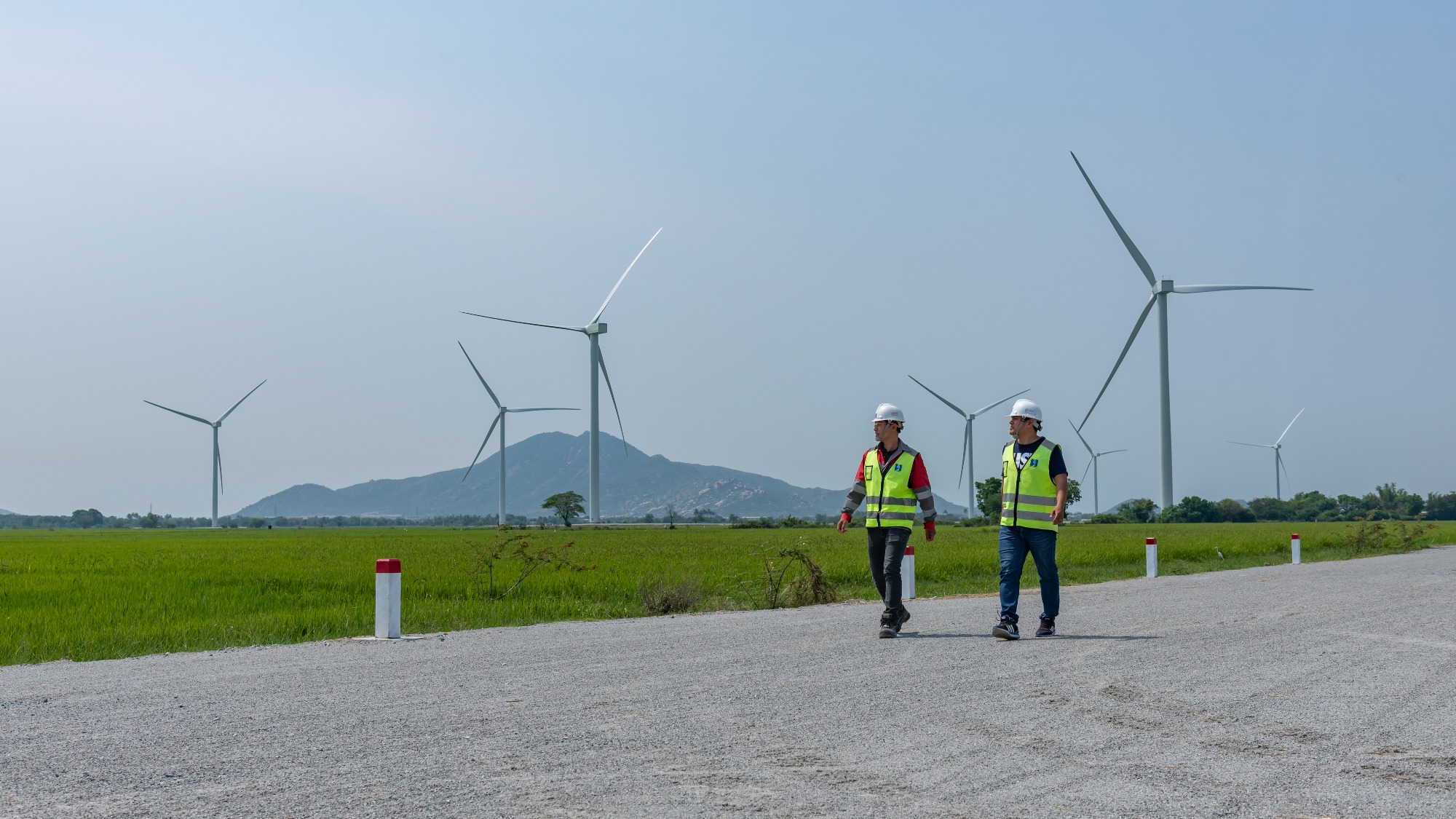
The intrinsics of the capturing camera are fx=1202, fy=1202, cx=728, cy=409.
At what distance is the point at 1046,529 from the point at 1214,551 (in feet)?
88.4

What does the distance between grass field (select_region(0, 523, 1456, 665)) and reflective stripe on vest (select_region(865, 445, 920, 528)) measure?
2.62 meters

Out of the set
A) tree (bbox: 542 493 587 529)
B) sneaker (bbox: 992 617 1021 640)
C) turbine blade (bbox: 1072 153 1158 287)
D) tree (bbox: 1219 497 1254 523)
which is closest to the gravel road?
sneaker (bbox: 992 617 1021 640)

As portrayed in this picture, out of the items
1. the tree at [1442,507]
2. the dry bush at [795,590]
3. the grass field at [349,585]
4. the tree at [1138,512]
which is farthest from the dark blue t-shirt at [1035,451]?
the tree at [1442,507]

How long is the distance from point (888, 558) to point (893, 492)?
63 cm

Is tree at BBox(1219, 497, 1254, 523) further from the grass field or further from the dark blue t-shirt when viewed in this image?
the dark blue t-shirt

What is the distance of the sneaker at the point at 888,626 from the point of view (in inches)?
436

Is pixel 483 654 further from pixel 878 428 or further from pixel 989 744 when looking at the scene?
pixel 989 744

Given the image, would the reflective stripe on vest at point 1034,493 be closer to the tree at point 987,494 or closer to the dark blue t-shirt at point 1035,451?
the dark blue t-shirt at point 1035,451

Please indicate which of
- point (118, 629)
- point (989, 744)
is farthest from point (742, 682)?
point (118, 629)

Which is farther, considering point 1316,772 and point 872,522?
point 872,522

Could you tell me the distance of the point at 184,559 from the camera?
1185 inches

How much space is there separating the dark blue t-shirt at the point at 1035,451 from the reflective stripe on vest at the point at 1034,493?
3 cm

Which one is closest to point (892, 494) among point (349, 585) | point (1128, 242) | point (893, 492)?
point (893, 492)

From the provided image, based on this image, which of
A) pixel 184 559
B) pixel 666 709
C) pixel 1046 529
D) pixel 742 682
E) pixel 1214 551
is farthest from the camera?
pixel 1214 551
